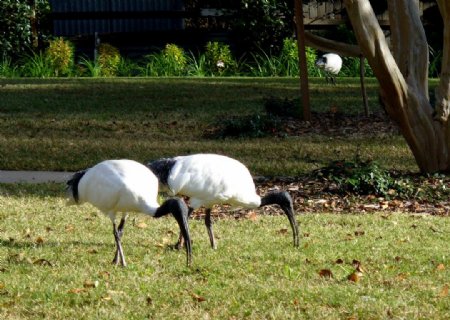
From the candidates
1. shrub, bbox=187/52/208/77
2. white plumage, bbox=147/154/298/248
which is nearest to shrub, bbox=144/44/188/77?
shrub, bbox=187/52/208/77

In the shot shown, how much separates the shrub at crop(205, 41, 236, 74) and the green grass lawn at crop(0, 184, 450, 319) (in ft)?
44.0

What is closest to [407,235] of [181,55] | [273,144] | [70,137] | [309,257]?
[309,257]

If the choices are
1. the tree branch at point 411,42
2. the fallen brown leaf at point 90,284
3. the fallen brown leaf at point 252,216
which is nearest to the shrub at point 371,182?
the tree branch at point 411,42

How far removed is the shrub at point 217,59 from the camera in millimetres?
24312

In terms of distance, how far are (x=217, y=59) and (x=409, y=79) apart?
11854 millimetres

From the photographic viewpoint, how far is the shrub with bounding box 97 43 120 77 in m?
24.0

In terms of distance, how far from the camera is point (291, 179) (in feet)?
43.2

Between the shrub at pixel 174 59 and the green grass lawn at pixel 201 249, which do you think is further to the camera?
the shrub at pixel 174 59

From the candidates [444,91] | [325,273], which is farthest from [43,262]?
[444,91]

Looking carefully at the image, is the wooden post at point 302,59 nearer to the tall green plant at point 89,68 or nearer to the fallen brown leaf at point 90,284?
the tall green plant at point 89,68

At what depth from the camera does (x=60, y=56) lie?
2391 centimetres

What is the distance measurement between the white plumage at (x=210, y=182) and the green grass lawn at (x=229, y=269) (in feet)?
1.16

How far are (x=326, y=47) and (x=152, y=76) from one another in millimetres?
8067

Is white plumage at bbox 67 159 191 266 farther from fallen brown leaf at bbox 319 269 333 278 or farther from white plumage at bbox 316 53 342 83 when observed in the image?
Answer: white plumage at bbox 316 53 342 83
